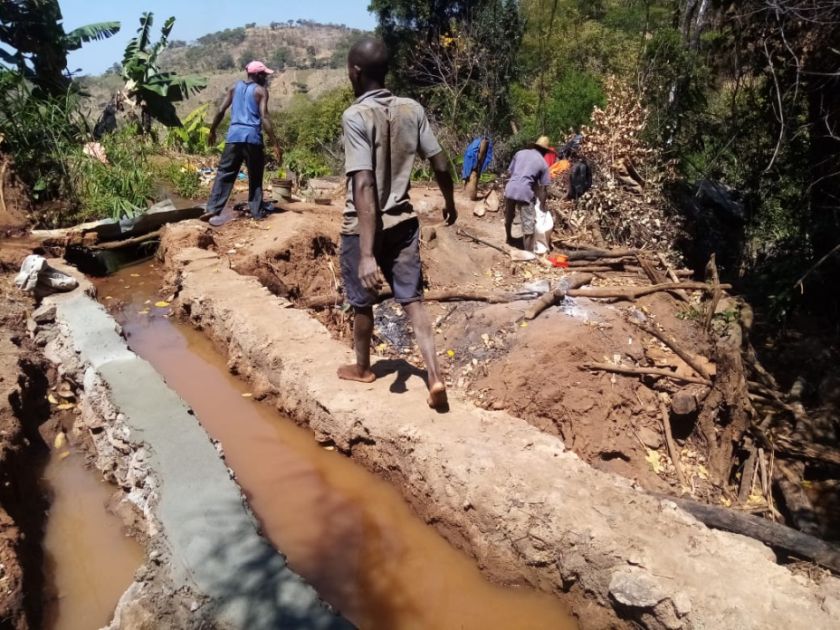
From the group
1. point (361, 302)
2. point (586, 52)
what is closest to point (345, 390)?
point (361, 302)

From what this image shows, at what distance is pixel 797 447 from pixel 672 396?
948 mm

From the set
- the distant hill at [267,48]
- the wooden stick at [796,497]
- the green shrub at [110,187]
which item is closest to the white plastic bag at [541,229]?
the wooden stick at [796,497]

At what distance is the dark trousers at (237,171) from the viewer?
6.73 metres

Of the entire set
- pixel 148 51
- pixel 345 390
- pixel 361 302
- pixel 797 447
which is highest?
pixel 148 51

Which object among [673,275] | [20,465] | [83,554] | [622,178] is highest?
[622,178]

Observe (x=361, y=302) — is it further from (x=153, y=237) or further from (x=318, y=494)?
(x=153, y=237)

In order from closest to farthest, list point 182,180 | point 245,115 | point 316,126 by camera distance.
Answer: point 245,115, point 182,180, point 316,126

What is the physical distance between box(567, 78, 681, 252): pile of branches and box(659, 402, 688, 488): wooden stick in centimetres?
368

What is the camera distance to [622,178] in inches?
331

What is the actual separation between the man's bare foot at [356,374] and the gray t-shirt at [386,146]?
0.87 m

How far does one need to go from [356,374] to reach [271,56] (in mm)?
100921

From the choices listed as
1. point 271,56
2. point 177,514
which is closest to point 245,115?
point 177,514

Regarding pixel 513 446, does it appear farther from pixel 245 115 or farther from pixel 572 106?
pixel 572 106

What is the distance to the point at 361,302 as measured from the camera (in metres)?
3.28
